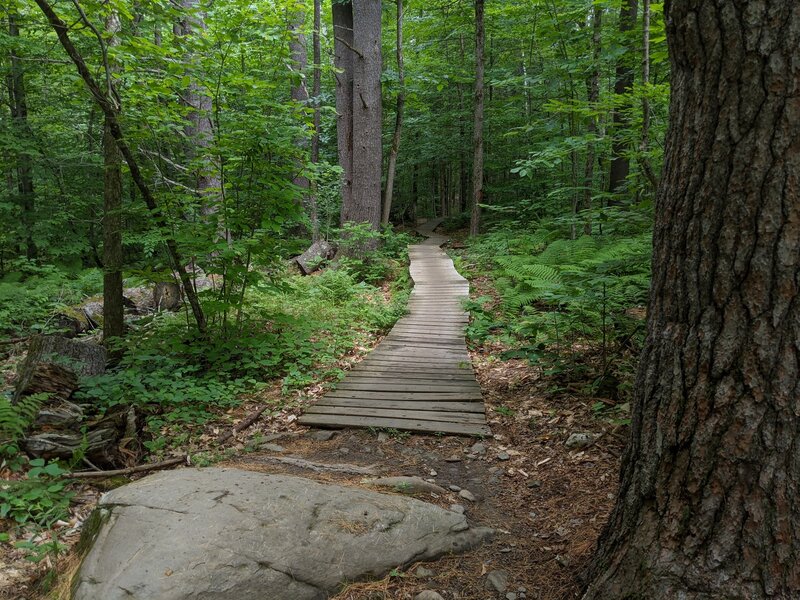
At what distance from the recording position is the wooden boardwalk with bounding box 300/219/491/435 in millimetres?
4723

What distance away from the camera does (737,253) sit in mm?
1612

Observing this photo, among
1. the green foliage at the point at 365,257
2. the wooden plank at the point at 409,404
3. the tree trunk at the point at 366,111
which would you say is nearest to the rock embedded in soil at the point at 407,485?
the wooden plank at the point at 409,404

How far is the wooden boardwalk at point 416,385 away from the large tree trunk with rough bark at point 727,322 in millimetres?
2731

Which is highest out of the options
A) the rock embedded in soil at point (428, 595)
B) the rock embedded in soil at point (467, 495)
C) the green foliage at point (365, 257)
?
the green foliage at point (365, 257)

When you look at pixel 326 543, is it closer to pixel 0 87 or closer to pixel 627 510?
pixel 627 510

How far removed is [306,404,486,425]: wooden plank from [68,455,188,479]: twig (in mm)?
1393

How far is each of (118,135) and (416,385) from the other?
4.45 meters

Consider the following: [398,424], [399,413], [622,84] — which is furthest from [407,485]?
[622,84]

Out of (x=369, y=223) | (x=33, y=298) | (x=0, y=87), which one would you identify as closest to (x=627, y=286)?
(x=369, y=223)

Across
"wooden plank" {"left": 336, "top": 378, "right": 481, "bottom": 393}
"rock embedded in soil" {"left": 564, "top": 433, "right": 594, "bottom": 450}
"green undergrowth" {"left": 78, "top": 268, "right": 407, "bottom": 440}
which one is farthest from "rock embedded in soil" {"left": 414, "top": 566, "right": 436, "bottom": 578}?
"green undergrowth" {"left": 78, "top": 268, "right": 407, "bottom": 440}

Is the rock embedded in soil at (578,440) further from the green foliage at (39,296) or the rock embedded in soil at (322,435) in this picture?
the green foliage at (39,296)

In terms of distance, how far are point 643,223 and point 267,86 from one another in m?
5.97

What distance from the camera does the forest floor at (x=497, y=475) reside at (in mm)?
2410

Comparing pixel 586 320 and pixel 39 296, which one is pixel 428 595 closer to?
pixel 586 320
